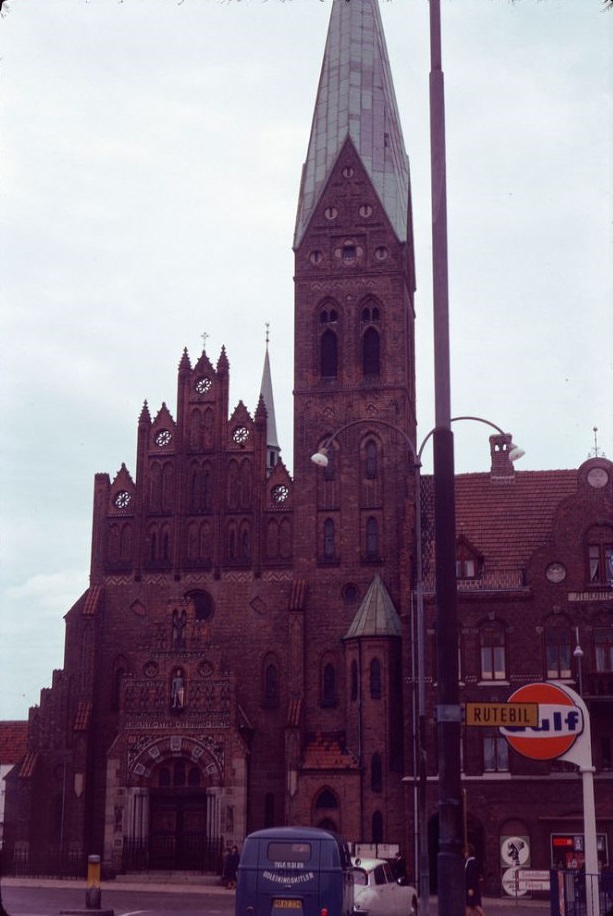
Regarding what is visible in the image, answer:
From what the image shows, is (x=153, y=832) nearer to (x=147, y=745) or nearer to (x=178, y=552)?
(x=147, y=745)

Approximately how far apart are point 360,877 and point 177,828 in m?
27.0

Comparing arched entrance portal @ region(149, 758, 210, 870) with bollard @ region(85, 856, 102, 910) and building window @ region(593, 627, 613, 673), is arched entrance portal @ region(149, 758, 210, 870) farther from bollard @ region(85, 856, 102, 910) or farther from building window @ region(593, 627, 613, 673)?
bollard @ region(85, 856, 102, 910)

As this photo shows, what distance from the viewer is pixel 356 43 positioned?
67.6 meters

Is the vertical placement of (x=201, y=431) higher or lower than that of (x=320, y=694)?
higher

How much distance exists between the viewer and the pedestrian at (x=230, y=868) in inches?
1843

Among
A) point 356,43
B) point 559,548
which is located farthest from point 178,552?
point 356,43

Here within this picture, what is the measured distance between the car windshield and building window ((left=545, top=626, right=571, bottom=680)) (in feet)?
77.9

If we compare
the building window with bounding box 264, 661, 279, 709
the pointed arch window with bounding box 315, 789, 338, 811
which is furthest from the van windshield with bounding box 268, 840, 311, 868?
the building window with bounding box 264, 661, 279, 709

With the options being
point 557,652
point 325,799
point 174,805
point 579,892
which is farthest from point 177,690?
point 579,892

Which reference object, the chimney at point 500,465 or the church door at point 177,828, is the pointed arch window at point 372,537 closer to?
the chimney at point 500,465

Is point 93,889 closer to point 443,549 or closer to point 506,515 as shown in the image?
point 443,549

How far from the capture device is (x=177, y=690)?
55969 millimetres

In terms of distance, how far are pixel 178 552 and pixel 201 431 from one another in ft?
18.6

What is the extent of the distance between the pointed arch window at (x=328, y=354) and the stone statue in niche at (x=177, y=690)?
15386 mm
